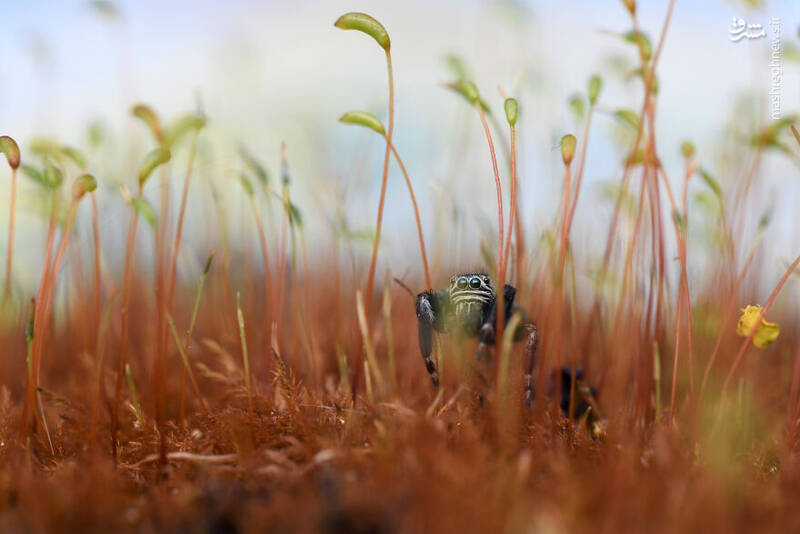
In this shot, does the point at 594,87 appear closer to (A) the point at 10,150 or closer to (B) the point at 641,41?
(B) the point at 641,41

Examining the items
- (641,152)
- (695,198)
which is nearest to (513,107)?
(641,152)

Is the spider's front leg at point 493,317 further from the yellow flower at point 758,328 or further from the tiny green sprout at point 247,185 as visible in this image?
the tiny green sprout at point 247,185

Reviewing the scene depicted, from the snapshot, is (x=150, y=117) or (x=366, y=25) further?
(x=150, y=117)

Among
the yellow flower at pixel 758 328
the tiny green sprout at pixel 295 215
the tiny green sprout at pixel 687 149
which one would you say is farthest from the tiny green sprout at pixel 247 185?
the yellow flower at pixel 758 328

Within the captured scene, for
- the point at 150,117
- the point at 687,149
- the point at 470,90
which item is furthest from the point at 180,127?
the point at 687,149

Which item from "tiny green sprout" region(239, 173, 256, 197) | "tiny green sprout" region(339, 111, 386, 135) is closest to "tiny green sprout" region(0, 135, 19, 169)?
"tiny green sprout" region(239, 173, 256, 197)

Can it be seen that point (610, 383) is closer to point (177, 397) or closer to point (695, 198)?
point (695, 198)
